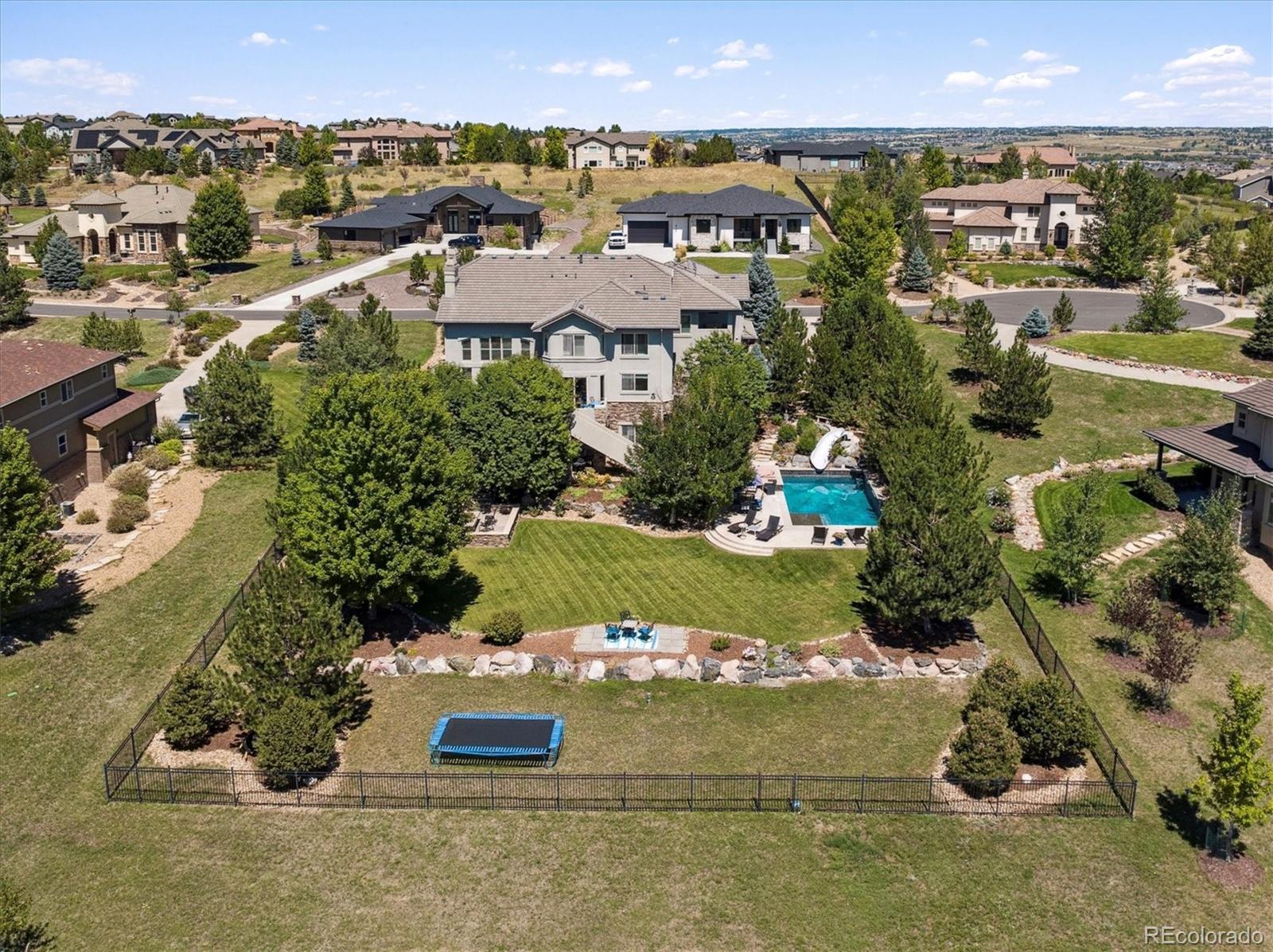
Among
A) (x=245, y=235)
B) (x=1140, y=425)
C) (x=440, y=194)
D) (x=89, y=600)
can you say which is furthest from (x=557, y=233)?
(x=89, y=600)

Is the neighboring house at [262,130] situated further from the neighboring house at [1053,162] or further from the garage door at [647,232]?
the neighboring house at [1053,162]

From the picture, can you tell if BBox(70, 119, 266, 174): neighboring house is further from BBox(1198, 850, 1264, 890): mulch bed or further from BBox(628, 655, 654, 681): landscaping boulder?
BBox(1198, 850, 1264, 890): mulch bed

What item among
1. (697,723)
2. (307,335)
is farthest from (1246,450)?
(307,335)

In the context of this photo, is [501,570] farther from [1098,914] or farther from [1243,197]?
[1243,197]

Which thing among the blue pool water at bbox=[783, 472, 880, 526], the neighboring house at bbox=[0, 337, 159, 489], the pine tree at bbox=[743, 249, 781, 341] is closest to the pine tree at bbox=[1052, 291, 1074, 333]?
the pine tree at bbox=[743, 249, 781, 341]

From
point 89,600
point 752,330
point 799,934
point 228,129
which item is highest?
point 228,129

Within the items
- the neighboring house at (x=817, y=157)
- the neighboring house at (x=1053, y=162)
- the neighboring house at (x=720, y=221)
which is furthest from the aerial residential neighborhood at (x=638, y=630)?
the neighboring house at (x=1053, y=162)
